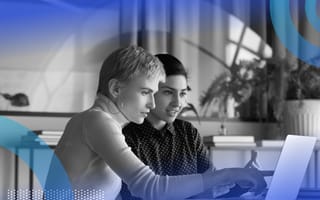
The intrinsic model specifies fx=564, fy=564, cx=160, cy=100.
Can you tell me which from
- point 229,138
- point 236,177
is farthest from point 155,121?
point 229,138

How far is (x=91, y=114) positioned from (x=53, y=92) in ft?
→ 4.48

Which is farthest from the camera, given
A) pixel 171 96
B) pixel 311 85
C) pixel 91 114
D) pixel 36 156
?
pixel 311 85

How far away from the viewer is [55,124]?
2266 mm

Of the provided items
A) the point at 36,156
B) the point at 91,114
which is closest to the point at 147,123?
the point at 91,114

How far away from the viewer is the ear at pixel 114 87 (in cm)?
95

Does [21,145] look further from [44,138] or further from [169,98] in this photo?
[169,98]

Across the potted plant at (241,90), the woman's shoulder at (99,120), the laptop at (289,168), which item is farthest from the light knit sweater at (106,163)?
the potted plant at (241,90)

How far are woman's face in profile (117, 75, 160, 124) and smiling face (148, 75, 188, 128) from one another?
15.4 inches

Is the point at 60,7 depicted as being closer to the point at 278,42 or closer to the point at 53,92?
the point at 53,92

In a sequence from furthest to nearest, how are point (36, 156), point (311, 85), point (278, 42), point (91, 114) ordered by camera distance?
1. point (278, 42)
2. point (311, 85)
3. point (36, 156)
4. point (91, 114)

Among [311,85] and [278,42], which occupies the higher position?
[278,42]

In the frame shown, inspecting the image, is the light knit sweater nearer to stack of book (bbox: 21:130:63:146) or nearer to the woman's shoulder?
the woman's shoulder

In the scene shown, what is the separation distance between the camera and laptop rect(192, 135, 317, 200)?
0.89 m

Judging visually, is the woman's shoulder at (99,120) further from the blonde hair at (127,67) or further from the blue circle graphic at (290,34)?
the blue circle graphic at (290,34)
